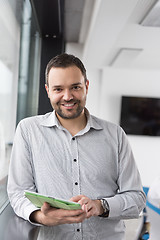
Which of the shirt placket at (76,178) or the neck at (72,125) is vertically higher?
the neck at (72,125)

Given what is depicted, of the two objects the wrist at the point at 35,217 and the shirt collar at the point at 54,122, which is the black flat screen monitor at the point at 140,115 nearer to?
the shirt collar at the point at 54,122

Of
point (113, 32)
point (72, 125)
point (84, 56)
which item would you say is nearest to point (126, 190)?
point (72, 125)

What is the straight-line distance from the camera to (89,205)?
129cm

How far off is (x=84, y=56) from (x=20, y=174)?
407cm

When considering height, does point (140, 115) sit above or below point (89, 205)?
above

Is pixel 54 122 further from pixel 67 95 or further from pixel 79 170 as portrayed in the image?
pixel 79 170

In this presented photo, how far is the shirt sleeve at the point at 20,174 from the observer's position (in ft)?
4.60

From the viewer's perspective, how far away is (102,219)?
1479 mm

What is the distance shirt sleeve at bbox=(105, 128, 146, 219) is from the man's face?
287 mm

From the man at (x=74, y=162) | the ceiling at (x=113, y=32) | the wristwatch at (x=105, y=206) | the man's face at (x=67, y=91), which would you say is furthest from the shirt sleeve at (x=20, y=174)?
the ceiling at (x=113, y=32)

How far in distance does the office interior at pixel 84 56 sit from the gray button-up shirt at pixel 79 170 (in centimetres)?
22

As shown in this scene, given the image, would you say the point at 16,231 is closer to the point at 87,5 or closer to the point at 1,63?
the point at 1,63

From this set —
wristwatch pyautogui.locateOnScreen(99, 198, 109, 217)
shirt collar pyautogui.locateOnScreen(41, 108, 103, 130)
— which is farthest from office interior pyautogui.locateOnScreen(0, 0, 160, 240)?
shirt collar pyautogui.locateOnScreen(41, 108, 103, 130)

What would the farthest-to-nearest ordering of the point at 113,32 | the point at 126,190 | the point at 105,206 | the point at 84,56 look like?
the point at 84,56
the point at 113,32
the point at 126,190
the point at 105,206
